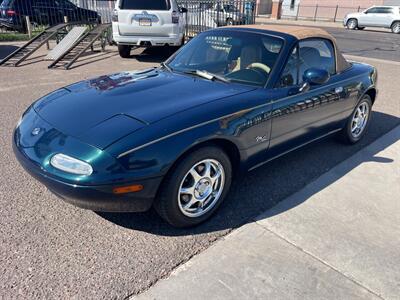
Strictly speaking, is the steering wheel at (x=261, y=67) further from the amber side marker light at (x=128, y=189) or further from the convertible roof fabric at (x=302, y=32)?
the amber side marker light at (x=128, y=189)

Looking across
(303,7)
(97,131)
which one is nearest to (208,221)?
(97,131)

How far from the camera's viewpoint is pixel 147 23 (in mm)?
9383

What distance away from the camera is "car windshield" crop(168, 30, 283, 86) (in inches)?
133

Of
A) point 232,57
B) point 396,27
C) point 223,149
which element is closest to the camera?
point 223,149

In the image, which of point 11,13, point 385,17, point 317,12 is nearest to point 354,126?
point 11,13

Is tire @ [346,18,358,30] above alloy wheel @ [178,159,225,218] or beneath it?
beneath

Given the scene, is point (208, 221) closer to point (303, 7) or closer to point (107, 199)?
point (107, 199)

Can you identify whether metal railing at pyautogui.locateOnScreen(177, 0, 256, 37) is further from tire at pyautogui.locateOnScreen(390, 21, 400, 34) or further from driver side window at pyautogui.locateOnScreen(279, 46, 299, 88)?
tire at pyautogui.locateOnScreen(390, 21, 400, 34)

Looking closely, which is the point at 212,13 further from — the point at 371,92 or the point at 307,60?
the point at 307,60

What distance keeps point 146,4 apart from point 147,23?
62 centimetres

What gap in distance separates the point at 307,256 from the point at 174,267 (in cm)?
98

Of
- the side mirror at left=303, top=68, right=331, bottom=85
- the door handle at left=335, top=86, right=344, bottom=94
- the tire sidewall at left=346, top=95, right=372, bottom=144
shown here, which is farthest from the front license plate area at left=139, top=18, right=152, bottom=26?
the side mirror at left=303, top=68, right=331, bottom=85

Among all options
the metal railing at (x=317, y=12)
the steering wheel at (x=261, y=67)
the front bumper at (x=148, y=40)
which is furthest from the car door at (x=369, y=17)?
the steering wheel at (x=261, y=67)

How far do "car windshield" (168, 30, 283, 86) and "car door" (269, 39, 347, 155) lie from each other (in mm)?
208
